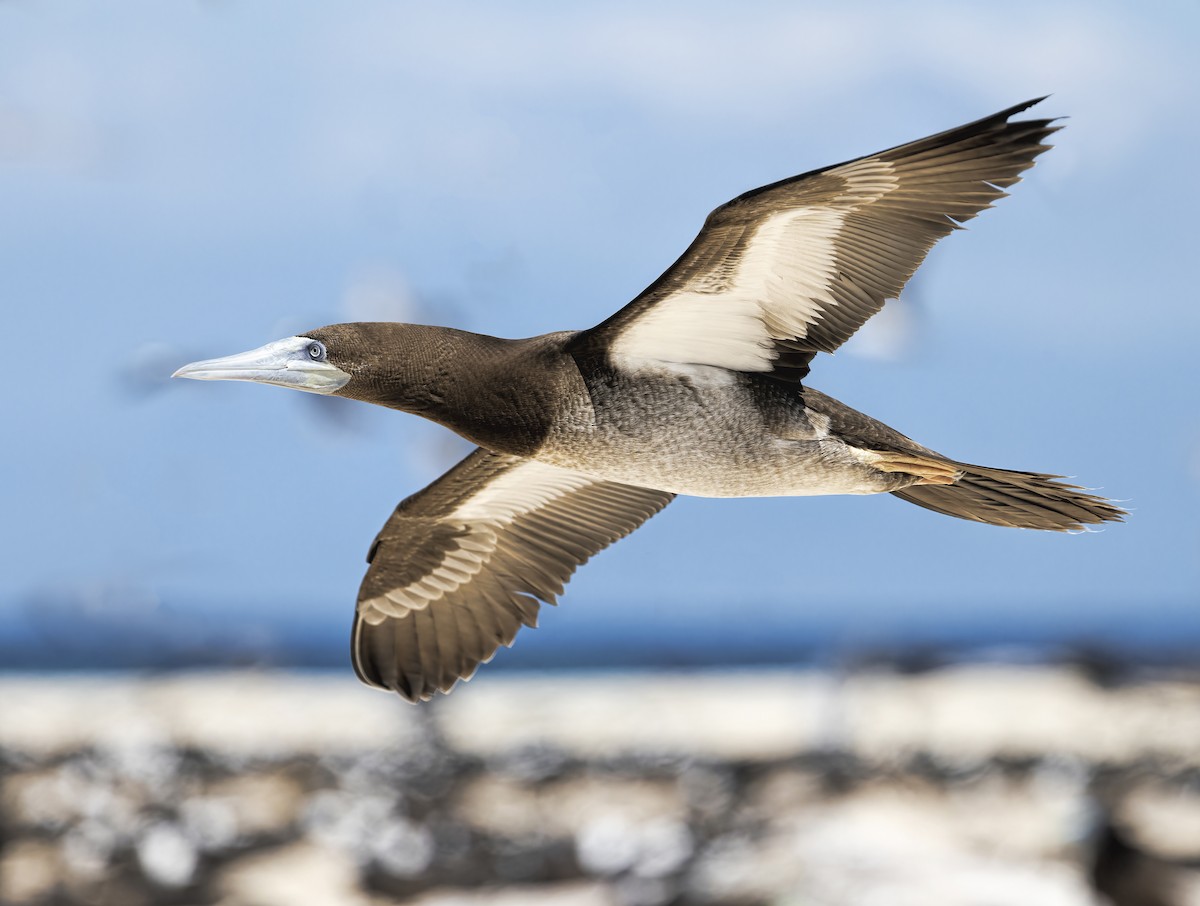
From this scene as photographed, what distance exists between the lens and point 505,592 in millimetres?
6777

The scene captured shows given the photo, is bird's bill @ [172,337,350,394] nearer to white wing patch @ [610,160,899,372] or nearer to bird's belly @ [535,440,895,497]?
bird's belly @ [535,440,895,497]

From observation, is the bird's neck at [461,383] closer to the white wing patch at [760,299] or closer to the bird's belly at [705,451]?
the bird's belly at [705,451]

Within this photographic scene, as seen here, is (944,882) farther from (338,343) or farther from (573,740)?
(573,740)

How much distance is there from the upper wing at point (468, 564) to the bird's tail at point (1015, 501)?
4.70ft

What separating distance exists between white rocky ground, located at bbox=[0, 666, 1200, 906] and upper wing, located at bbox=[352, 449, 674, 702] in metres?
3.97

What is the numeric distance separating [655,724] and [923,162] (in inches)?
550

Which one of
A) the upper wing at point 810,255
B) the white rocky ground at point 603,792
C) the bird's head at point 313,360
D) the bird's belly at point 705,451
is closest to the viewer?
the upper wing at point 810,255

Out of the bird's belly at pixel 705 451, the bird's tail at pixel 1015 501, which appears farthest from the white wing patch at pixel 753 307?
the bird's tail at pixel 1015 501

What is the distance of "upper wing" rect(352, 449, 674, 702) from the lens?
6586 mm

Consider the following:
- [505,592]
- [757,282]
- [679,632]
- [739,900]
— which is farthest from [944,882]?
[679,632]

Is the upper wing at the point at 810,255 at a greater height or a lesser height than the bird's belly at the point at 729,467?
greater

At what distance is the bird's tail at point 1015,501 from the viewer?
5223 millimetres

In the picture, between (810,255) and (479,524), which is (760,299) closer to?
(810,255)

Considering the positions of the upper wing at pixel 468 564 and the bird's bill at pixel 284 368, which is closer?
the bird's bill at pixel 284 368
